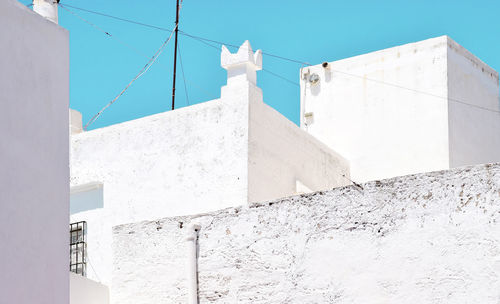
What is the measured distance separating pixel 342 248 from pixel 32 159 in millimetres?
2843

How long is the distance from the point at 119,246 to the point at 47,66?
95.4 inches

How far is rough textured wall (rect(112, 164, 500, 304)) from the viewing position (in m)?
7.76

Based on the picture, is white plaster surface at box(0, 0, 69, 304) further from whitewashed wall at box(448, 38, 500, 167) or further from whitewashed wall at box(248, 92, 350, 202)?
whitewashed wall at box(448, 38, 500, 167)

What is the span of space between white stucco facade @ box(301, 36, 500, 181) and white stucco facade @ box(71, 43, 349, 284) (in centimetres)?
228

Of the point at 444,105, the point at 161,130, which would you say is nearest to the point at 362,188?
the point at 161,130

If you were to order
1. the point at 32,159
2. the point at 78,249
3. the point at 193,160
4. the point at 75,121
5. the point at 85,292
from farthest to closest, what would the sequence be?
1. the point at 75,121
2. the point at 78,249
3. the point at 193,160
4. the point at 85,292
5. the point at 32,159

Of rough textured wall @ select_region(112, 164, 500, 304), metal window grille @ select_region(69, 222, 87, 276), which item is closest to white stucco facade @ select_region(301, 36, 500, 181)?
metal window grille @ select_region(69, 222, 87, 276)

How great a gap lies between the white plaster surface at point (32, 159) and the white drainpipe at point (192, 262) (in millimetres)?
1417

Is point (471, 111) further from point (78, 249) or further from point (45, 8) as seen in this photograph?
point (45, 8)

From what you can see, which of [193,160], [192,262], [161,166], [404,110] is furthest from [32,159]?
[404,110]

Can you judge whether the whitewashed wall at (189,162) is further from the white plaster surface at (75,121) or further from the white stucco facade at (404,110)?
the white stucco facade at (404,110)

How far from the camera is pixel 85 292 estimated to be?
9891 mm

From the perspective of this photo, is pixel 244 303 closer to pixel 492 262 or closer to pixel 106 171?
pixel 492 262

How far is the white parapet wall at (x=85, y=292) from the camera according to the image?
9.82 meters
